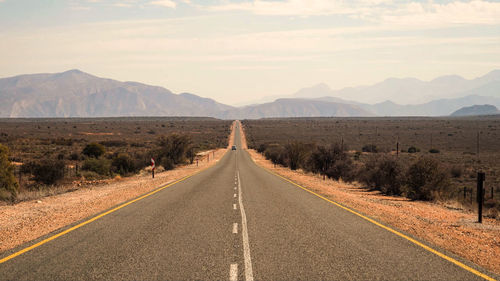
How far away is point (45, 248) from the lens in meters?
8.16

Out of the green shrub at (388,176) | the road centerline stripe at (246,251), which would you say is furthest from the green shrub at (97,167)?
the road centerline stripe at (246,251)

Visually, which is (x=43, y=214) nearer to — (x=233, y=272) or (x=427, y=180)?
(x=233, y=272)

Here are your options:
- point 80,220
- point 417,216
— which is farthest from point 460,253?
point 80,220

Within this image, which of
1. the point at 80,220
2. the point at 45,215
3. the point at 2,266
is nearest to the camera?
the point at 2,266

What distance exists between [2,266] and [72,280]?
1.59m

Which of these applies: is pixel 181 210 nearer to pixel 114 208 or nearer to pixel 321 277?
pixel 114 208

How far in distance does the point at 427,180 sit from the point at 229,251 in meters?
14.9

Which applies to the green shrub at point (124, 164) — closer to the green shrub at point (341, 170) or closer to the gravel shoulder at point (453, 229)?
the green shrub at point (341, 170)

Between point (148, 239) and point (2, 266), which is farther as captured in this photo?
point (148, 239)

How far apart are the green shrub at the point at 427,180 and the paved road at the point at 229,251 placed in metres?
8.93

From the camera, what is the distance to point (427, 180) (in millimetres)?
20047

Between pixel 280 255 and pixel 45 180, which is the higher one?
pixel 280 255

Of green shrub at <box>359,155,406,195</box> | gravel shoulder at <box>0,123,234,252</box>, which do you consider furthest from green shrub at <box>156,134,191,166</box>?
gravel shoulder at <box>0,123,234,252</box>

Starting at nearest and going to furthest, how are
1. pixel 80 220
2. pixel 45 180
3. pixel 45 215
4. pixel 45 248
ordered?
pixel 45 248 < pixel 80 220 < pixel 45 215 < pixel 45 180
